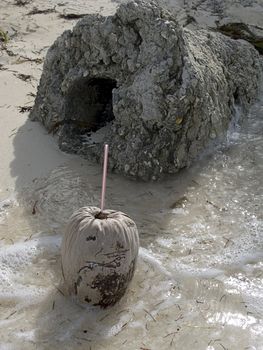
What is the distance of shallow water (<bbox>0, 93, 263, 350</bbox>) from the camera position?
298 cm

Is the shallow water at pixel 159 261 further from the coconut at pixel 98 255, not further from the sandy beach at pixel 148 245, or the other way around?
the coconut at pixel 98 255

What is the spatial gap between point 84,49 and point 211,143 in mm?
1230

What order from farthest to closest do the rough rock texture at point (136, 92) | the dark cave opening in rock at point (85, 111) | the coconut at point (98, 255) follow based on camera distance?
the dark cave opening in rock at point (85, 111) → the rough rock texture at point (136, 92) → the coconut at point (98, 255)

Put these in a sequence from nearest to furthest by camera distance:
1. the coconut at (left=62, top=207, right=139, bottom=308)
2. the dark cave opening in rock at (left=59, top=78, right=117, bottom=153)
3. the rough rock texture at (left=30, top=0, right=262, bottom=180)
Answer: the coconut at (left=62, top=207, right=139, bottom=308), the rough rock texture at (left=30, top=0, right=262, bottom=180), the dark cave opening in rock at (left=59, top=78, right=117, bottom=153)

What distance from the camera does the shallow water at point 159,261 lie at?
2.98 m

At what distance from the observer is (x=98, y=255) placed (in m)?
2.93

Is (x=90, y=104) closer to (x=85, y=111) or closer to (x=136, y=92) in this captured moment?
(x=85, y=111)

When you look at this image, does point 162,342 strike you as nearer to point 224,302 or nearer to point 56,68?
point 224,302

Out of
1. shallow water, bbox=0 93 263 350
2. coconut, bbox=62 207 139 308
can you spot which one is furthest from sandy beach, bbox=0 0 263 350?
coconut, bbox=62 207 139 308

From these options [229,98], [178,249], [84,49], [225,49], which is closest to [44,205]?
[178,249]

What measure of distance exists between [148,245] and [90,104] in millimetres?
1551

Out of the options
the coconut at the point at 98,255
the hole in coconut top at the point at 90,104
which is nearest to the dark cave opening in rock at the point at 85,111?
the hole in coconut top at the point at 90,104

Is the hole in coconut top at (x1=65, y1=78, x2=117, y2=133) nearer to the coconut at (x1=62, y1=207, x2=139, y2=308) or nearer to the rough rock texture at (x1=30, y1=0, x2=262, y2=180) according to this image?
the rough rock texture at (x1=30, y1=0, x2=262, y2=180)

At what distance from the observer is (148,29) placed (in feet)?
13.8
